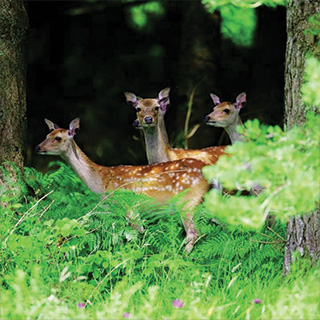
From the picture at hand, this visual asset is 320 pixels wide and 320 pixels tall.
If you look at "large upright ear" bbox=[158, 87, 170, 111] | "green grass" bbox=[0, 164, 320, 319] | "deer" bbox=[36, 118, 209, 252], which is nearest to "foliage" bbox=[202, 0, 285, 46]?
"large upright ear" bbox=[158, 87, 170, 111]

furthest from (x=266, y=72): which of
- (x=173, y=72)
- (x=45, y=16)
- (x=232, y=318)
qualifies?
(x=232, y=318)

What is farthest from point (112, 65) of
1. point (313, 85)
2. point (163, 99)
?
point (313, 85)

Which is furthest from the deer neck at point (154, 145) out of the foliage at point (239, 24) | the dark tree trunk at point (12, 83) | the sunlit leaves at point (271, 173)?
the sunlit leaves at point (271, 173)

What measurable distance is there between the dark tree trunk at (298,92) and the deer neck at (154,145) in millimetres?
2484

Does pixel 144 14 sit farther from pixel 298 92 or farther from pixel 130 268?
pixel 130 268

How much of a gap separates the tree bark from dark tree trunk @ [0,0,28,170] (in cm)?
200

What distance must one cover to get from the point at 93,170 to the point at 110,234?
1.49 meters

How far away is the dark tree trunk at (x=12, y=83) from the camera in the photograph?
5133 mm

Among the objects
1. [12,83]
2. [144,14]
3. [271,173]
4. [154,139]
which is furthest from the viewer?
[144,14]

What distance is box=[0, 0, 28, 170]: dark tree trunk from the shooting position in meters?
5.13

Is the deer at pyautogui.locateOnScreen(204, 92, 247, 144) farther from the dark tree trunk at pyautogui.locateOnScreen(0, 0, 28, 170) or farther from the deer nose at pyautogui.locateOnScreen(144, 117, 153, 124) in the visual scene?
the dark tree trunk at pyautogui.locateOnScreen(0, 0, 28, 170)

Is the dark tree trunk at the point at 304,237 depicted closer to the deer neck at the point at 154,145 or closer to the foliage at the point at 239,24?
the deer neck at the point at 154,145

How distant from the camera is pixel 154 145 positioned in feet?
22.0

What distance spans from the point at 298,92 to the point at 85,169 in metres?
2.27
